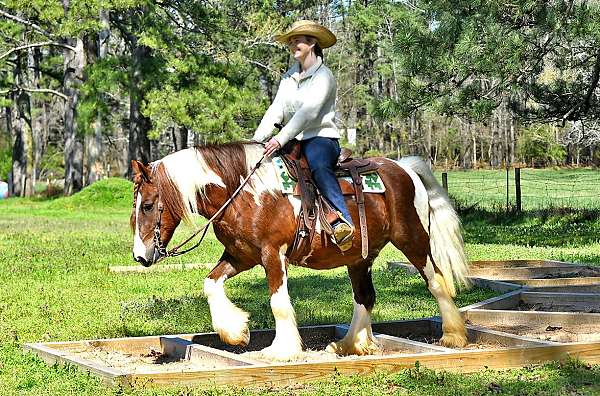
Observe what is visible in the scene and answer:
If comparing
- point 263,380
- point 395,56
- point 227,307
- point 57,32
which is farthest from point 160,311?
point 57,32

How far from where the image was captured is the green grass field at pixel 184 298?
668 cm

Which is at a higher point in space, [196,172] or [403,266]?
[196,172]

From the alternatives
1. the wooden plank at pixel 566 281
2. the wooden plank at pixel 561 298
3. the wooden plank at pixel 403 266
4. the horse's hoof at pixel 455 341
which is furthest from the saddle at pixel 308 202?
the wooden plank at pixel 403 266

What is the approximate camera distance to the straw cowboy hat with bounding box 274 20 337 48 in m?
7.86

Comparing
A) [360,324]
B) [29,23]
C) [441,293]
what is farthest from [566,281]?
[29,23]

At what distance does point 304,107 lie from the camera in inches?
303

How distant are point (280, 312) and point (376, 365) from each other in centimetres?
92

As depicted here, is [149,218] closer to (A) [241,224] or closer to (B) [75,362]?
(A) [241,224]

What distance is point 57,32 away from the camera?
111ft

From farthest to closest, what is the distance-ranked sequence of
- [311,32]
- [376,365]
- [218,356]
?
1. [311,32]
2. [218,356]
3. [376,365]

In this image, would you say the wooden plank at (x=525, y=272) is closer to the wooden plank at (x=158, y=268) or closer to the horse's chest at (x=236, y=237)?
the wooden plank at (x=158, y=268)

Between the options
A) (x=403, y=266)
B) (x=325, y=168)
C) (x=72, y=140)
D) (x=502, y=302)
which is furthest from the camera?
(x=72, y=140)

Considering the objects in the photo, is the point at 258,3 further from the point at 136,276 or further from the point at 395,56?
the point at 136,276

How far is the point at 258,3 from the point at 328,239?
3563 cm
